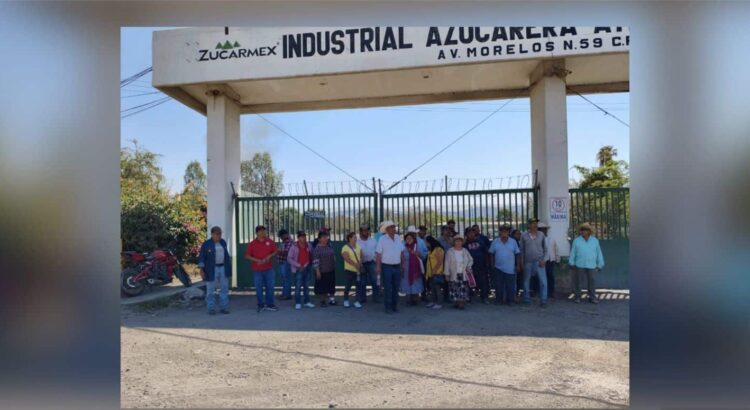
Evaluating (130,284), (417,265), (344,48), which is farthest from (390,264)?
(130,284)

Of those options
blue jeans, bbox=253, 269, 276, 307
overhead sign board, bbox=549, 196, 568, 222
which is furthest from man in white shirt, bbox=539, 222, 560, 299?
blue jeans, bbox=253, 269, 276, 307

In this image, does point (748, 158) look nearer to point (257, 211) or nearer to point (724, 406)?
point (724, 406)

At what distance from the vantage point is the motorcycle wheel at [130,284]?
9.60 metres

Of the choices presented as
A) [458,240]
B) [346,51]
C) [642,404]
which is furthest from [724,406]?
[346,51]

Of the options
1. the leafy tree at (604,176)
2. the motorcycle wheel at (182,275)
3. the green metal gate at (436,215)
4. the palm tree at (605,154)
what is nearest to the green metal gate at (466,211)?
the green metal gate at (436,215)

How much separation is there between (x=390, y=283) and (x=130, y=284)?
19.4ft

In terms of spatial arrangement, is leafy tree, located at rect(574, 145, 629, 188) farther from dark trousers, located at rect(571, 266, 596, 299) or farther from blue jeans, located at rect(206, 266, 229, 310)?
blue jeans, located at rect(206, 266, 229, 310)

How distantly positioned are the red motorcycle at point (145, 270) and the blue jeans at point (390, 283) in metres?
5.56

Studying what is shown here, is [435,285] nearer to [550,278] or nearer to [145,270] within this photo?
[550,278]

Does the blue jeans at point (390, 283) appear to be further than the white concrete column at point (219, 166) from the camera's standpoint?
No

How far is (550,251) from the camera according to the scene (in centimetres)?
862

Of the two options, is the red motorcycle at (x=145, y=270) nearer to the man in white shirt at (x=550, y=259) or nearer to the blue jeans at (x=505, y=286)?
the blue jeans at (x=505, y=286)

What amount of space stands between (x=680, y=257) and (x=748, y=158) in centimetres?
87

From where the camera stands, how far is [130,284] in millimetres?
9672
